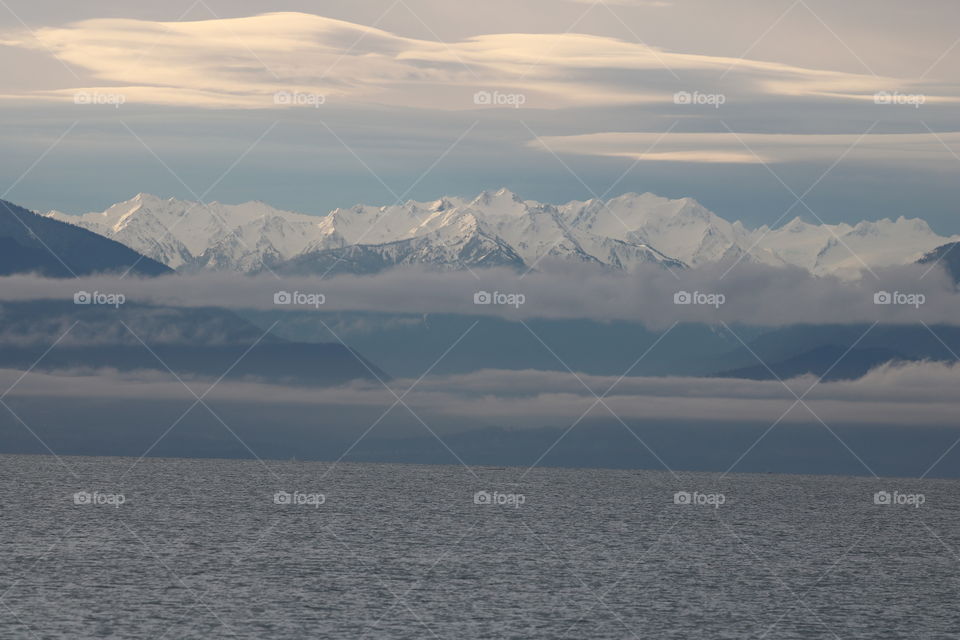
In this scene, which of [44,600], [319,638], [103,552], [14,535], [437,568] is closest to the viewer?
[319,638]

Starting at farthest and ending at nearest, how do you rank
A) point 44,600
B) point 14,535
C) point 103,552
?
point 14,535 → point 103,552 → point 44,600

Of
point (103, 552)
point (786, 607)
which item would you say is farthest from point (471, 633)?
point (103, 552)

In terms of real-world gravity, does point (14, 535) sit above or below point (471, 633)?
above

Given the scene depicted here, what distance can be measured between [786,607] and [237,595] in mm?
57987

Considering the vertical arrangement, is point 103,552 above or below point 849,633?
above

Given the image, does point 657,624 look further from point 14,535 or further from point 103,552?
point 14,535

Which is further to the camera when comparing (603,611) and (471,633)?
(603,611)

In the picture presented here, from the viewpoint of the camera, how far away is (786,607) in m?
130

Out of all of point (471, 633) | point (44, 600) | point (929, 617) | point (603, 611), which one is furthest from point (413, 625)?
point (929, 617)

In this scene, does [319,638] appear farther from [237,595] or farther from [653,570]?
[653,570]

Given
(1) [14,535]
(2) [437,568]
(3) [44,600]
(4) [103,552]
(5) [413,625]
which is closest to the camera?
(5) [413,625]

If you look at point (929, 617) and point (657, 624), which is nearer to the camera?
point (657, 624)

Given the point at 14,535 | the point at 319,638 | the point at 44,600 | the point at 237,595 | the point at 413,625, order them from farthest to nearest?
the point at 14,535 < the point at 237,595 < the point at 44,600 < the point at 413,625 < the point at 319,638

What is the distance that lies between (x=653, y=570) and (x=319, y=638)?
7130 cm
